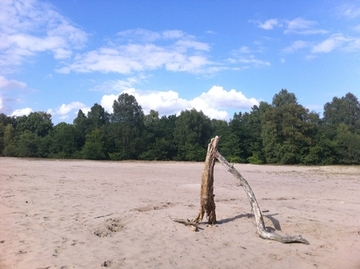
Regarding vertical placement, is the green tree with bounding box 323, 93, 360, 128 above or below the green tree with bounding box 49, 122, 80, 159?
above

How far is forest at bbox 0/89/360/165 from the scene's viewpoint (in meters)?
51.2

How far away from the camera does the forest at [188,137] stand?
51156mm

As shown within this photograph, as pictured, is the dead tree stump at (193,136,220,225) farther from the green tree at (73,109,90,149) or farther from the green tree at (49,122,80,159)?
the green tree at (73,109,90,149)

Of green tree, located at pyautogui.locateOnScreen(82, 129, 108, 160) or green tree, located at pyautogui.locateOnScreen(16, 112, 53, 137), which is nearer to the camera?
green tree, located at pyautogui.locateOnScreen(82, 129, 108, 160)

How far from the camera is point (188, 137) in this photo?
5916 centimetres

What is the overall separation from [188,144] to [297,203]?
4360cm

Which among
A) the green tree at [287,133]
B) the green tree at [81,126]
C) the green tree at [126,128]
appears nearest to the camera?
the green tree at [287,133]

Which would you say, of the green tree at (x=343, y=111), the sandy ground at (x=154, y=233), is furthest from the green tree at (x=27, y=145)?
the green tree at (x=343, y=111)

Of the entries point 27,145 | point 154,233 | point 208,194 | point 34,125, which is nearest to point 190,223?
point 208,194

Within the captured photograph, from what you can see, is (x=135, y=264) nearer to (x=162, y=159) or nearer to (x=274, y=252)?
(x=274, y=252)

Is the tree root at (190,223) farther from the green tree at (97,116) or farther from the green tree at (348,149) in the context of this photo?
the green tree at (97,116)

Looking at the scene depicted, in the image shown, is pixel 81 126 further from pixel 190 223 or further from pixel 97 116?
pixel 190 223

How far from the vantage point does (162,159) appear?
2274 inches

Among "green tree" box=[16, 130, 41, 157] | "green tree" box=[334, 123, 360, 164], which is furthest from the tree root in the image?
"green tree" box=[16, 130, 41, 157]
